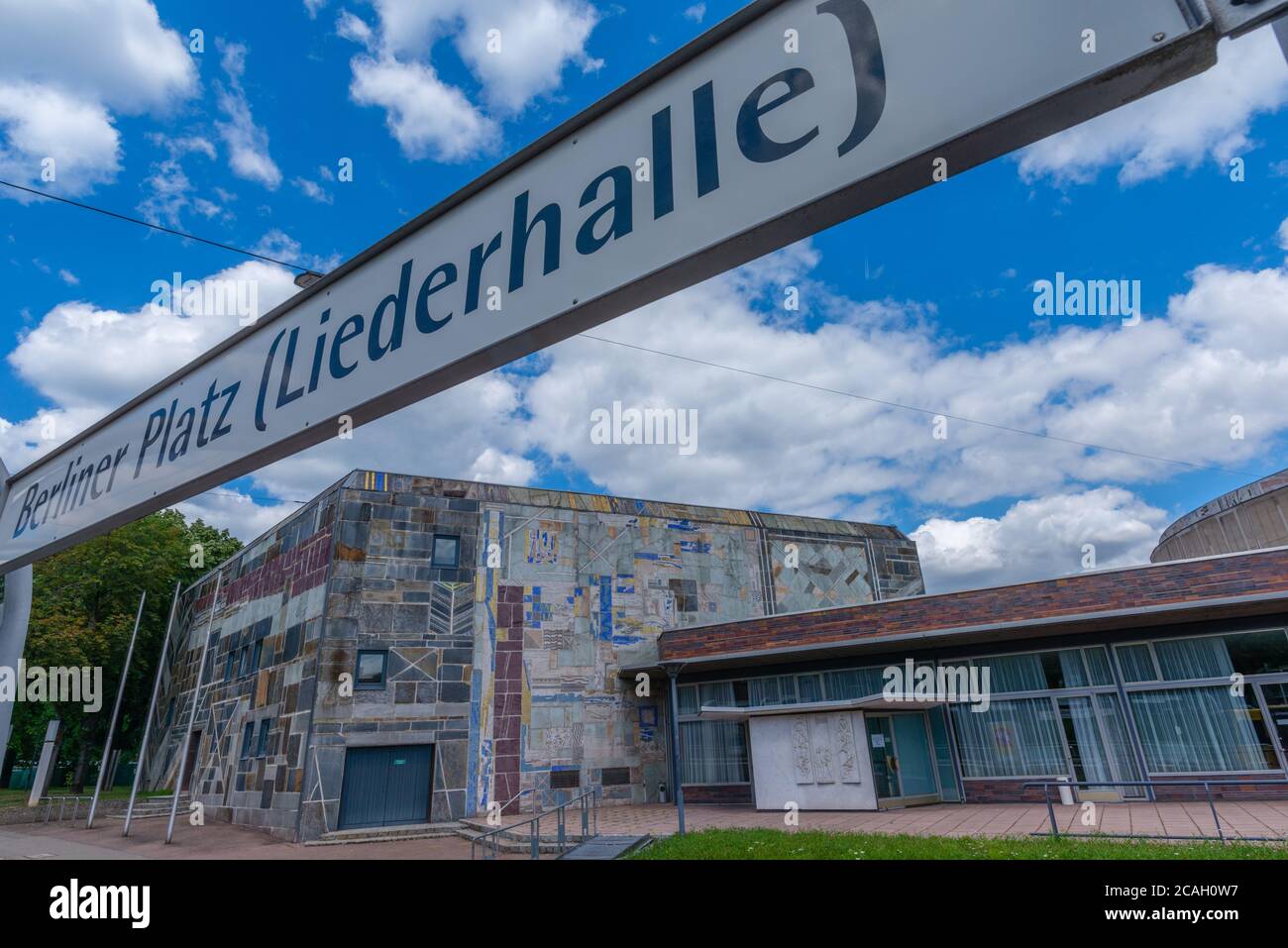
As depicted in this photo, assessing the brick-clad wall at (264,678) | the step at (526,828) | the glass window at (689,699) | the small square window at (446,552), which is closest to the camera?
the step at (526,828)

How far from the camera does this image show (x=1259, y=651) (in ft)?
50.7

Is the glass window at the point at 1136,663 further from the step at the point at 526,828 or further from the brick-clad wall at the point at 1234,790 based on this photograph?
the step at the point at 526,828

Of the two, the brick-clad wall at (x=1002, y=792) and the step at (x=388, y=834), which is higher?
the brick-clad wall at (x=1002, y=792)

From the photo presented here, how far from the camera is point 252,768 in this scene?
1967 cm

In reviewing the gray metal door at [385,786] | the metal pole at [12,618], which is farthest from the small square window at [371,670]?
the metal pole at [12,618]

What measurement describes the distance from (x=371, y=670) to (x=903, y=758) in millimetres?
13487

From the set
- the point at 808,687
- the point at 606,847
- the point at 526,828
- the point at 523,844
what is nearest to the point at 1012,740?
the point at 808,687

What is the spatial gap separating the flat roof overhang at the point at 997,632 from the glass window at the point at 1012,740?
1649 mm

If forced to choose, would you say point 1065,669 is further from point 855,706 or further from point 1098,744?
point 855,706

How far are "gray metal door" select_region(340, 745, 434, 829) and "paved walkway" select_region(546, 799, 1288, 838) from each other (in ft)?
15.4

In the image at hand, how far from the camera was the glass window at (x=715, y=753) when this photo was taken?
2044 centimetres

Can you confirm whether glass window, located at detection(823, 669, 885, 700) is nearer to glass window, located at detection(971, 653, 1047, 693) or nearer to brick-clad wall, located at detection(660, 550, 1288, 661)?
brick-clad wall, located at detection(660, 550, 1288, 661)

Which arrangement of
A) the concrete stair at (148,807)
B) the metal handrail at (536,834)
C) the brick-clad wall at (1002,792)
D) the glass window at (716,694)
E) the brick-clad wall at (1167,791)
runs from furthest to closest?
the concrete stair at (148,807), the glass window at (716,694), the brick-clad wall at (1002,792), the brick-clad wall at (1167,791), the metal handrail at (536,834)
